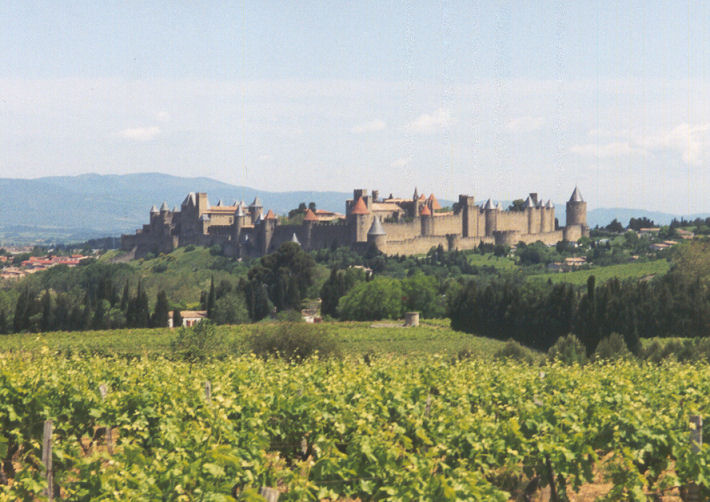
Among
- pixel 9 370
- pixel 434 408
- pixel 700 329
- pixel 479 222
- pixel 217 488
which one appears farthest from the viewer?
pixel 479 222

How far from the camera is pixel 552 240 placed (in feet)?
337

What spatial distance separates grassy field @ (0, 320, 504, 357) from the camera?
112 feet

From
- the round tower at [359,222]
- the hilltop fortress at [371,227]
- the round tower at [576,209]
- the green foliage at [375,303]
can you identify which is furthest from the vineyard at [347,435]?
the round tower at [576,209]

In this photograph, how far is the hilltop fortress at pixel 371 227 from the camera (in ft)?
299

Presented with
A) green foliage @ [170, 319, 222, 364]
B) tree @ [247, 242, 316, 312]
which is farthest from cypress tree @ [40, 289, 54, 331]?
green foliage @ [170, 319, 222, 364]

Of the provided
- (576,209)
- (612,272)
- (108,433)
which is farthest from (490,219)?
(108,433)

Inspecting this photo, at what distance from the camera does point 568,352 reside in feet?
93.0

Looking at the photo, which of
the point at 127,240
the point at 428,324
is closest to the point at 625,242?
the point at 428,324

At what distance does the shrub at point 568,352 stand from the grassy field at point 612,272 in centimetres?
3551

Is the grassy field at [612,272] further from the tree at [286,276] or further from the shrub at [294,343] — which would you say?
the shrub at [294,343]

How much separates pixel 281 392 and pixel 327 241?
80.7 metres

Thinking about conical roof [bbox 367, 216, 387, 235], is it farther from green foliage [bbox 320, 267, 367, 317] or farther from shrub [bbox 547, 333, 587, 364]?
shrub [bbox 547, 333, 587, 364]

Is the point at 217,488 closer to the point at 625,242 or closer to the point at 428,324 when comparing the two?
the point at 428,324

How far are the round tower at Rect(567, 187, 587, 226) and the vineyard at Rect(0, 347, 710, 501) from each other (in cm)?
10000
